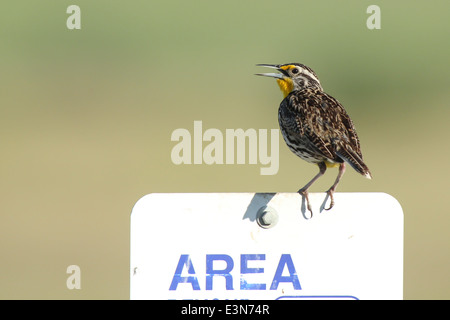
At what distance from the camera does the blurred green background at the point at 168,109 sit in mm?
9562

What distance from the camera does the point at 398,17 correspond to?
54.3 feet

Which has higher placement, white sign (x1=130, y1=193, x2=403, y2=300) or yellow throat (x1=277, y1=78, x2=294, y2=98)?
yellow throat (x1=277, y1=78, x2=294, y2=98)

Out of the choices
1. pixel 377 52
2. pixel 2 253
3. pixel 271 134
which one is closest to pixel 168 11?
pixel 377 52

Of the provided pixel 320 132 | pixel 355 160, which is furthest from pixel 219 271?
pixel 320 132

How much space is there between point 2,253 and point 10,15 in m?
7.98

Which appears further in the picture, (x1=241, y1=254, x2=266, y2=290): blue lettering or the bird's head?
the bird's head

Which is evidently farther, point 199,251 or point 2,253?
point 2,253

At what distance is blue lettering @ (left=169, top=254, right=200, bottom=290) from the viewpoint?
3809 mm

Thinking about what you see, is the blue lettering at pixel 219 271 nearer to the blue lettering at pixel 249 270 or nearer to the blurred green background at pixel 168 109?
the blue lettering at pixel 249 270

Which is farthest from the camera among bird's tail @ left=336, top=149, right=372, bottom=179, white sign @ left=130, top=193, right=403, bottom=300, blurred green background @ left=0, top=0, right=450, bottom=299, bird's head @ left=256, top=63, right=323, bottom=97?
blurred green background @ left=0, top=0, right=450, bottom=299

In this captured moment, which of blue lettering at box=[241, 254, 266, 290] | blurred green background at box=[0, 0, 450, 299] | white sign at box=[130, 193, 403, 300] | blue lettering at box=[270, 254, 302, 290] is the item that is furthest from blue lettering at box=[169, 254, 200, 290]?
blurred green background at box=[0, 0, 450, 299]

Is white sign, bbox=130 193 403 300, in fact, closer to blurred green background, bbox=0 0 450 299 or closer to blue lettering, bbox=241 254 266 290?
blue lettering, bbox=241 254 266 290

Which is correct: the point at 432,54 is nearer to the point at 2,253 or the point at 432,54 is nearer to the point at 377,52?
the point at 377,52

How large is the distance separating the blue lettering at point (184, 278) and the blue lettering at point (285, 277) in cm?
31
